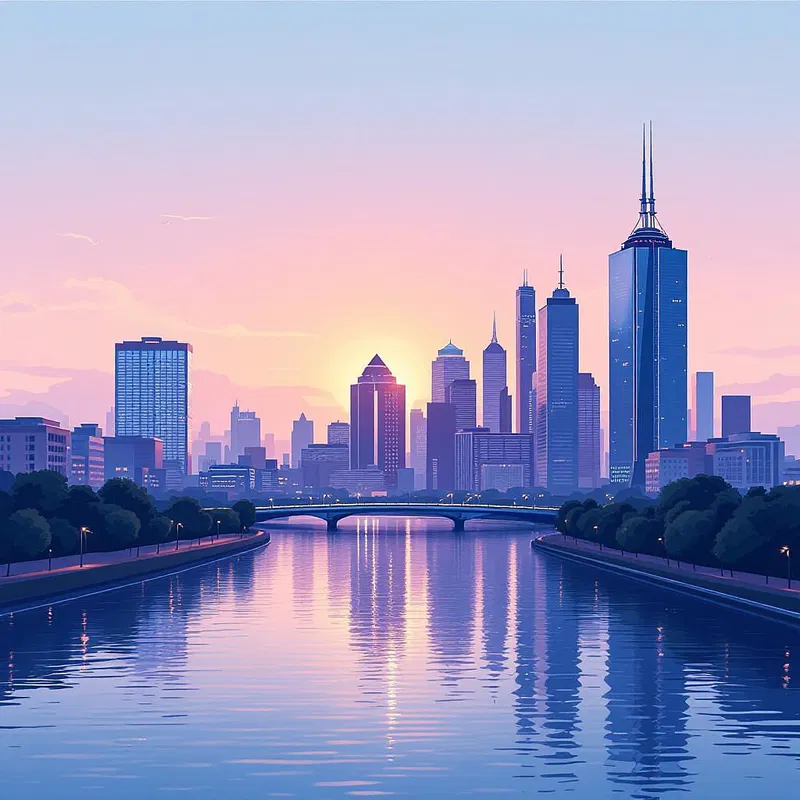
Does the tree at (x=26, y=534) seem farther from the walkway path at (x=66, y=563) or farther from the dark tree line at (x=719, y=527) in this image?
the dark tree line at (x=719, y=527)

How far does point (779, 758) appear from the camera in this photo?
34.0 m

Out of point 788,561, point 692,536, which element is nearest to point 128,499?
point 692,536

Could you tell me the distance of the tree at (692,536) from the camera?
115 meters

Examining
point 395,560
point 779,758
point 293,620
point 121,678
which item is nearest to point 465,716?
point 779,758

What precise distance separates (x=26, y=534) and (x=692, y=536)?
53.0 metres

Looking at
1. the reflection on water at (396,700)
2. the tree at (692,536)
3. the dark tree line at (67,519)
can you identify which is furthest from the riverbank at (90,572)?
the tree at (692,536)

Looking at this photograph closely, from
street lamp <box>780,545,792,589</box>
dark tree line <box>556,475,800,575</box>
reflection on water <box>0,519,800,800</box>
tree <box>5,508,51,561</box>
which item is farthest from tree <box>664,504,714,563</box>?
tree <box>5,508,51,561</box>

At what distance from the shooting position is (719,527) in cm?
11450

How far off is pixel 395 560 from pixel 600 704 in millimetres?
124375

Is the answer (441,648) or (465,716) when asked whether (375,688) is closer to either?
(465,716)

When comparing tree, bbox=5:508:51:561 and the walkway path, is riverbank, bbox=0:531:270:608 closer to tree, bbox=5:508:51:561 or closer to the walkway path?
the walkway path

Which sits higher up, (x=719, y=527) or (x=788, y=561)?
(x=719, y=527)

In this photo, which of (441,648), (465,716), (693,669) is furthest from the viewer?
(441,648)

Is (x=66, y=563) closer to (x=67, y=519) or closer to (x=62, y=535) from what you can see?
(x=62, y=535)
